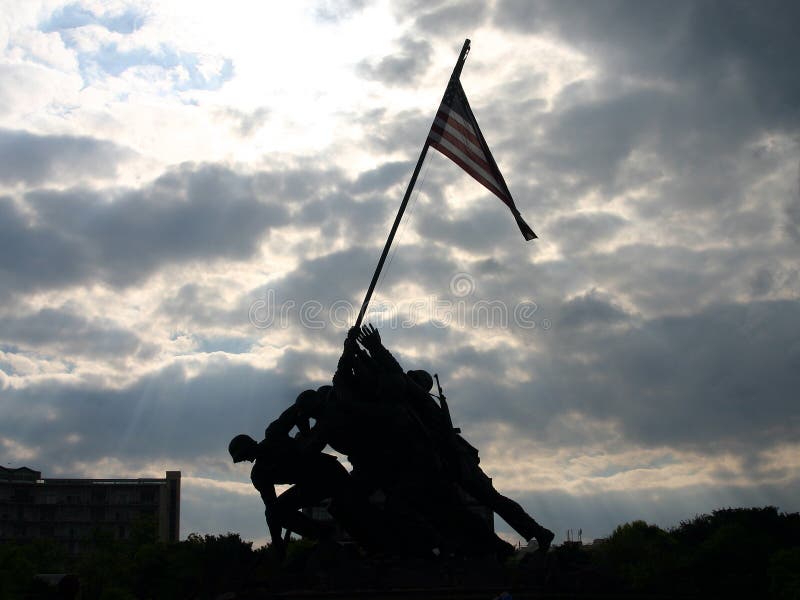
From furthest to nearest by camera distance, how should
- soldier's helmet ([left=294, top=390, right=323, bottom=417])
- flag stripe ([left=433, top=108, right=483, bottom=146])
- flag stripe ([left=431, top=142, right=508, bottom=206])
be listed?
flag stripe ([left=433, top=108, right=483, bottom=146]) < flag stripe ([left=431, top=142, right=508, bottom=206]) < soldier's helmet ([left=294, top=390, right=323, bottom=417])

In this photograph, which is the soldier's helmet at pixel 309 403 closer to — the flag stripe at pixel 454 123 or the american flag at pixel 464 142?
the american flag at pixel 464 142

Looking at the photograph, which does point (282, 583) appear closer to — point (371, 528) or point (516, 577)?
point (371, 528)

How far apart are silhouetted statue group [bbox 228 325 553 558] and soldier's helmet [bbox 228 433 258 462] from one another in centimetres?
2

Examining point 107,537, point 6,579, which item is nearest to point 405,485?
point 6,579

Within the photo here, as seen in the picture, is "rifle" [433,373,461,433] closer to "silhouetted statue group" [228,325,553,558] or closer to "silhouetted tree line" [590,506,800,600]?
"silhouetted statue group" [228,325,553,558]

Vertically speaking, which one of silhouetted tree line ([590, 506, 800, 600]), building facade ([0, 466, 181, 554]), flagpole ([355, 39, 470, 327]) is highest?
building facade ([0, 466, 181, 554])

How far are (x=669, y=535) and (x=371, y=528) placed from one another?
4786 centimetres

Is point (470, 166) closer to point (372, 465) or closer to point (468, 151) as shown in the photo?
point (468, 151)

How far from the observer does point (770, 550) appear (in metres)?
50.2

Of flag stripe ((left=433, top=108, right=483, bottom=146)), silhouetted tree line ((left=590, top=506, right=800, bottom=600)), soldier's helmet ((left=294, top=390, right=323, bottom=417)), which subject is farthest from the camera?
silhouetted tree line ((left=590, top=506, right=800, bottom=600))

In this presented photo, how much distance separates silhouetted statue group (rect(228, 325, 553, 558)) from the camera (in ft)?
73.2

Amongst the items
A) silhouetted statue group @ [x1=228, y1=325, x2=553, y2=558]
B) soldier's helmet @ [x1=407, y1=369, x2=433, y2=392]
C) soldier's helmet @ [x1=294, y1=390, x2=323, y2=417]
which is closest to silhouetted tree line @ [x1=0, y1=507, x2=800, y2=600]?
silhouetted statue group @ [x1=228, y1=325, x2=553, y2=558]

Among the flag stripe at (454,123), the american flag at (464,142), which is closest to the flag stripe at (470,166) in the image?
the american flag at (464,142)

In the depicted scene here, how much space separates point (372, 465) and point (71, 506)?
2984 inches
